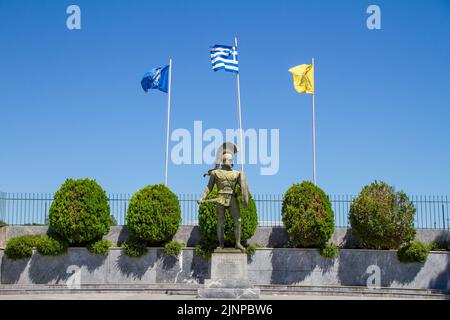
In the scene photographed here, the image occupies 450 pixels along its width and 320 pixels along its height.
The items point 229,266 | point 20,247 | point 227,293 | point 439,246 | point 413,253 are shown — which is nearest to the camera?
point 227,293

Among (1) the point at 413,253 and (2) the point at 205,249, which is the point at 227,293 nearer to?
(2) the point at 205,249

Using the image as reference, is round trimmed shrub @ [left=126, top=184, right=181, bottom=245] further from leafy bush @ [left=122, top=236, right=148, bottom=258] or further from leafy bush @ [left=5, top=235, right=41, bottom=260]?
leafy bush @ [left=5, top=235, right=41, bottom=260]

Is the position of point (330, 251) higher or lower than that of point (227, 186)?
lower

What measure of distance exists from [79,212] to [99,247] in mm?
1657

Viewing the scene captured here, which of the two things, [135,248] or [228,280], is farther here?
[135,248]

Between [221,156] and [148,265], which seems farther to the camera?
[148,265]

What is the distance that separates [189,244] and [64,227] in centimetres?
523

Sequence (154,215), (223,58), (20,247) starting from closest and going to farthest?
1. (20,247)
2. (154,215)
3. (223,58)

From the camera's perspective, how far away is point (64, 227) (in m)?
23.6

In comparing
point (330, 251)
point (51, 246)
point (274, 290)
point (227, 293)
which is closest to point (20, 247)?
point (51, 246)

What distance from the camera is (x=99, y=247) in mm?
24031

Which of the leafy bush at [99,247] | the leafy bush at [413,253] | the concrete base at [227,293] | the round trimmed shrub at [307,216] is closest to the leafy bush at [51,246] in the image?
the leafy bush at [99,247]
